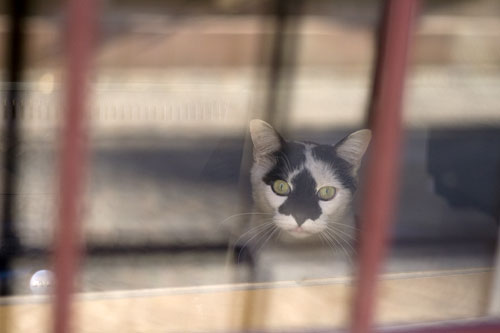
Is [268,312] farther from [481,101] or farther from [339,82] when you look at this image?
[339,82]

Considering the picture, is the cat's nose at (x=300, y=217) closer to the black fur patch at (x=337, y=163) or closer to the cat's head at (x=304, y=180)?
the cat's head at (x=304, y=180)

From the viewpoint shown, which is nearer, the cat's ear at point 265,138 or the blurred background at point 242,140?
the cat's ear at point 265,138

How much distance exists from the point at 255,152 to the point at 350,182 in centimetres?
21

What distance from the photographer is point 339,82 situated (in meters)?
3.72

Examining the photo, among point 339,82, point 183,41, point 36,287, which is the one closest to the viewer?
point 36,287

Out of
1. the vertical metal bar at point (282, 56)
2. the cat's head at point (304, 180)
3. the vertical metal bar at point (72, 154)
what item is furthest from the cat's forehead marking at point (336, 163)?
the vertical metal bar at point (72, 154)

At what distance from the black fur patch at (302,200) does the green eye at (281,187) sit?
12mm

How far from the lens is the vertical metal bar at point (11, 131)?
7.15 ft

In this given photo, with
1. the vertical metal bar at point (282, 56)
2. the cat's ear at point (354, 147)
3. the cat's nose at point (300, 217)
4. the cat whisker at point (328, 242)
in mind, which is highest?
the vertical metal bar at point (282, 56)

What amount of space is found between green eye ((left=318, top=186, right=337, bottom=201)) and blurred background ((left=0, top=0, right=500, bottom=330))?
12 centimetres

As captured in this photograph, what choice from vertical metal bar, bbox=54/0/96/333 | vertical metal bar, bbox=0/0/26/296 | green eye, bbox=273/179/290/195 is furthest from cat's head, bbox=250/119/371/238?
vertical metal bar, bbox=0/0/26/296

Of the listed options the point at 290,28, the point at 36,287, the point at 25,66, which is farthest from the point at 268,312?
the point at 25,66

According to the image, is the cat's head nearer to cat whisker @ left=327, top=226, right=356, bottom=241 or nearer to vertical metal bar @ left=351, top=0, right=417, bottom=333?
cat whisker @ left=327, top=226, right=356, bottom=241

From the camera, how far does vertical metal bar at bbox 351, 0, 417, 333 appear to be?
812mm
